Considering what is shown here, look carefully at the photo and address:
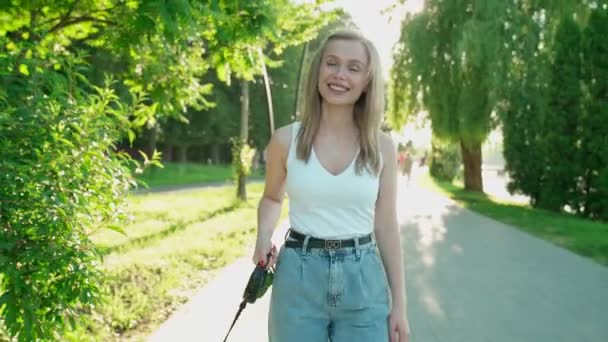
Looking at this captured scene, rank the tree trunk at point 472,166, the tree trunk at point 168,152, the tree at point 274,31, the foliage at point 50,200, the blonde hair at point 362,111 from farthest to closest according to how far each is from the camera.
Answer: the tree trunk at point 168,152
the tree trunk at point 472,166
the tree at point 274,31
the foliage at point 50,200
the blonde hair at point 362,111

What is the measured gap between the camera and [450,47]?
2123 cm

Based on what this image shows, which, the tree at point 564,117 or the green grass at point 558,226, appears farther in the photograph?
the tree at point 564,117

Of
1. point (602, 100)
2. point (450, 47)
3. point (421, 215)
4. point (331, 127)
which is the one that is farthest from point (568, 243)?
point (450, 47)

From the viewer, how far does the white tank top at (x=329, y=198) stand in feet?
7.89

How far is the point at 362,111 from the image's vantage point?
2611 mm

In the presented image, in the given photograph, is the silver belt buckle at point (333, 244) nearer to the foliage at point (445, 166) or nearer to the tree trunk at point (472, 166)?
the tree trunk at point (472, 166)

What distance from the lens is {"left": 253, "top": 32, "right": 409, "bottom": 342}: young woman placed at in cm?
237

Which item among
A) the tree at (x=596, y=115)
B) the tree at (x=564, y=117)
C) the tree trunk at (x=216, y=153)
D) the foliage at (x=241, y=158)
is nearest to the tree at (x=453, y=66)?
the tree at (x=564, y=117)

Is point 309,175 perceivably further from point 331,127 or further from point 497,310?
point 497,310

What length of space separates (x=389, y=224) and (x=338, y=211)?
0.24 m

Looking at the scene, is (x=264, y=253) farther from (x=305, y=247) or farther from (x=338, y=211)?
(x=338, y=211)

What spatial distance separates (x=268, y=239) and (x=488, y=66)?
17994 millimetres

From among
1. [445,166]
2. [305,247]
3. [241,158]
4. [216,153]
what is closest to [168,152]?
[216,153]

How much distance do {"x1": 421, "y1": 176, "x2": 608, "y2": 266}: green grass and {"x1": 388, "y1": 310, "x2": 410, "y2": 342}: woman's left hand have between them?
7.71 metres
